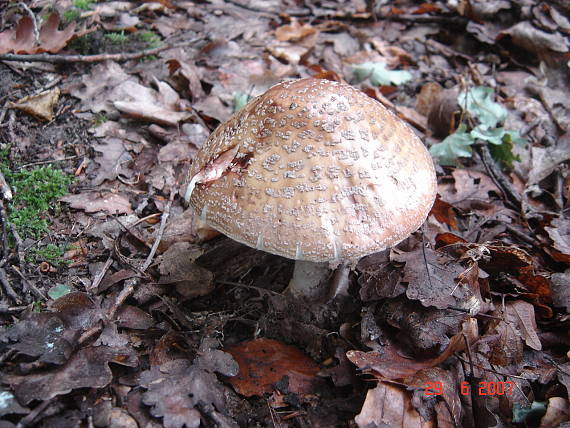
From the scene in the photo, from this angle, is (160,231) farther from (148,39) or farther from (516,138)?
(516,138)

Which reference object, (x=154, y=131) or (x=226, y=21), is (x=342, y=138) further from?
(x=226, y=21)

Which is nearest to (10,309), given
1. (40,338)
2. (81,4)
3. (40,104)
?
(40,338)

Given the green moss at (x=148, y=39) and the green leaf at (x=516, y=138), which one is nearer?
the green leaf at (x=516, y=138)

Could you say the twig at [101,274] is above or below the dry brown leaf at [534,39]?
below

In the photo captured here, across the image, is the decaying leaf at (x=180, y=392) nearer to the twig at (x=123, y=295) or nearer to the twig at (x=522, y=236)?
the twig at (x=123, y=295)

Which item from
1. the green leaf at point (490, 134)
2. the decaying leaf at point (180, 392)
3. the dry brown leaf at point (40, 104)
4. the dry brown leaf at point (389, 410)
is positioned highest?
the dry brown leaf at point (40, 104)

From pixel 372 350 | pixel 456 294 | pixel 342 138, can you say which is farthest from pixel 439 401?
A: pixel 342 138
